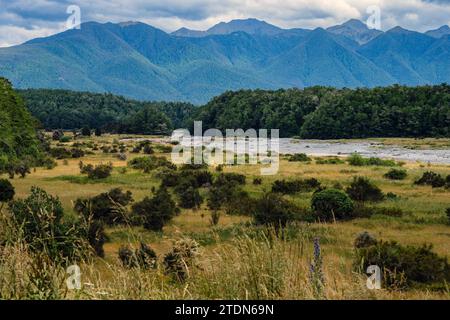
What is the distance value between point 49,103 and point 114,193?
142 metres

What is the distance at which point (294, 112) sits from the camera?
132000mm

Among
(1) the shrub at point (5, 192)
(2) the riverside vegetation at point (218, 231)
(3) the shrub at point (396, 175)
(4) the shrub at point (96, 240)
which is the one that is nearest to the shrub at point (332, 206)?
(2) the riverside vegetation at point (218, 231)

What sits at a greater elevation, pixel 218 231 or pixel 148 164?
pixel 148 164

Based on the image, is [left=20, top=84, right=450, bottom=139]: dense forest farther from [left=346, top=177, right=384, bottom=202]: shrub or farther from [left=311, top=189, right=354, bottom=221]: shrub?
[left=311, top=189, right=354, bottom=221]: shrub

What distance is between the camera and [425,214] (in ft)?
91.1

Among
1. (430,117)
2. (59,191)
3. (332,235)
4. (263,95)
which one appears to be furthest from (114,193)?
(263,95)

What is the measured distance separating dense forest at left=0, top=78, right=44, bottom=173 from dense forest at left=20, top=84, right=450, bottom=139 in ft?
284

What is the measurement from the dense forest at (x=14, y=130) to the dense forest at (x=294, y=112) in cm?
8659

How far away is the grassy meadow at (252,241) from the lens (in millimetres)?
6672

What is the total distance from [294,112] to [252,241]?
12617 centimetres

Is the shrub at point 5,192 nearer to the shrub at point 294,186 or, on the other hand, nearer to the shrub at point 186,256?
the shrub at point 294,186

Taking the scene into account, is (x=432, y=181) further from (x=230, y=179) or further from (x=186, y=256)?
(x=186, y=256)

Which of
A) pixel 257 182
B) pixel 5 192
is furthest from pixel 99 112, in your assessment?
pixel 5 192
